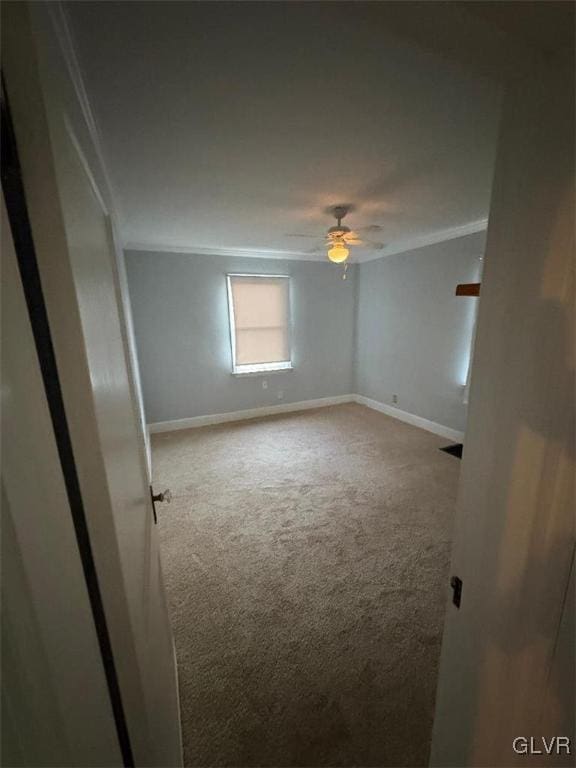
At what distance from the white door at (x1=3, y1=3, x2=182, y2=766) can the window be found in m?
3.57

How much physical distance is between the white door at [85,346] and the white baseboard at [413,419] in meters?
3.67

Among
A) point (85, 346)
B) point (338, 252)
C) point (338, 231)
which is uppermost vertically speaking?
point (338, 231)

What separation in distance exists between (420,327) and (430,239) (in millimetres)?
1056

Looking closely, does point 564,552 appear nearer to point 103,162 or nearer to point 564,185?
point 564,185

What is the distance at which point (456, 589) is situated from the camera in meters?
0.77

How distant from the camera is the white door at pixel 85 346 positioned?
1.22ft

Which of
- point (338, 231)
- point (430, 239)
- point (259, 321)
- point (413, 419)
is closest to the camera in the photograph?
point (338, 231)

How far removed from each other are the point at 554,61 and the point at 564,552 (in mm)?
867

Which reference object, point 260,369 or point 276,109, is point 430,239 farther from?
point 276,109

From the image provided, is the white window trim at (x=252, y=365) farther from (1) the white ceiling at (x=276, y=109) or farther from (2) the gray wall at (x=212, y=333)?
(1) the white ceiling at (x=276, y=109)

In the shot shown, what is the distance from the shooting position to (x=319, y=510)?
2.46 metres

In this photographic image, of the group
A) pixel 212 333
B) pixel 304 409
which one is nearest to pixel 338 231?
pixel 212 333

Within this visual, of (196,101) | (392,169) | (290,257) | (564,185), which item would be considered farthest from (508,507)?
(290,257)

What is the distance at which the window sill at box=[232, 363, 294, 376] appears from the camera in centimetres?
438
